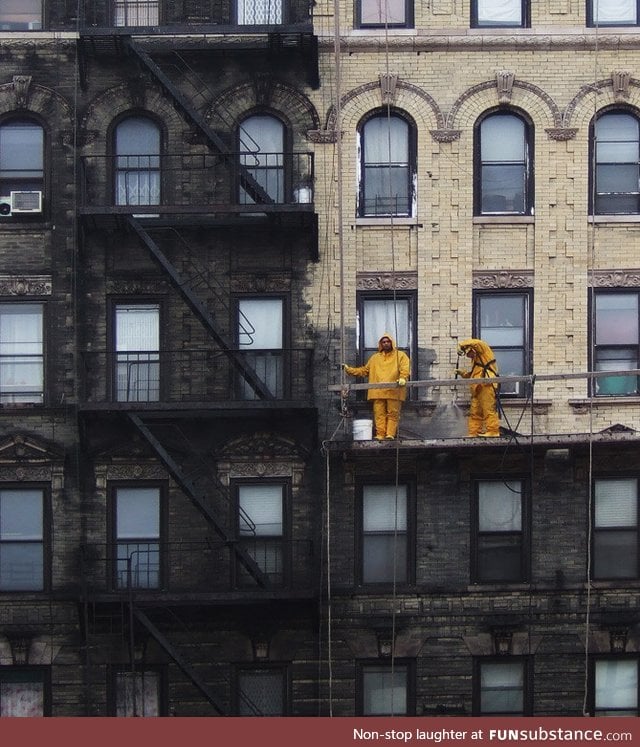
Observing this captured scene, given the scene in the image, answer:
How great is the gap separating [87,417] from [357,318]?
402cm

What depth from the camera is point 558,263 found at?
2686 centimetres

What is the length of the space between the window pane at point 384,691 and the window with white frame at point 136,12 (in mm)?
9670

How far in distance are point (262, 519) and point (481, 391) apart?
141 inches

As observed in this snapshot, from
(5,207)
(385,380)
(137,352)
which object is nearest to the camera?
(385,380)

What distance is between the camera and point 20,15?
2728 cm

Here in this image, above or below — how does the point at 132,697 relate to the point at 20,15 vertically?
below

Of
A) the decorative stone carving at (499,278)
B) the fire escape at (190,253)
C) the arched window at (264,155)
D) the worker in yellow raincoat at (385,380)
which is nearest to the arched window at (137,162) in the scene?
the fire escape at (190,253)

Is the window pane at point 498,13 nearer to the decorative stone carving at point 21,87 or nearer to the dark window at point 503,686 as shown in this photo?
the decorative stone carving at point 21,87

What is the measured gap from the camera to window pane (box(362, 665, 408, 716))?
87.5 ft

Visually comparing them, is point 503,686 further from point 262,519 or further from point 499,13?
point 499,13

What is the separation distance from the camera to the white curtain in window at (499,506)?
2694 centimetres

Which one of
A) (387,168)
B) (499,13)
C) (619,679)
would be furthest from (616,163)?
(619,679)

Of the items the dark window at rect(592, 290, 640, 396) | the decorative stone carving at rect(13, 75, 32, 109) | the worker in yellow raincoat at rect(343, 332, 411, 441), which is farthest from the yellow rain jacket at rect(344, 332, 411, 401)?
the decorative stone carving at rect(13, 75, 32, 109)

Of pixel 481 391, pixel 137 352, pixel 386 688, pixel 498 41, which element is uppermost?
pixel 498 41
